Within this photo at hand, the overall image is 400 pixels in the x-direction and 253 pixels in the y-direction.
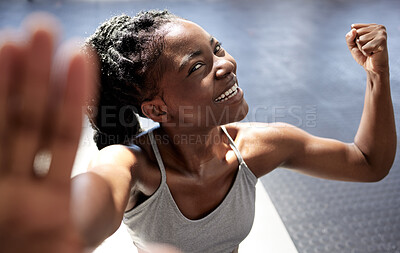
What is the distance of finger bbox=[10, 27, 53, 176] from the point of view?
348 millimetres

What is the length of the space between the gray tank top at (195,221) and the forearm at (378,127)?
0.34 metres

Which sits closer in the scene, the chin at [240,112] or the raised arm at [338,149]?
the chin at [240,112]

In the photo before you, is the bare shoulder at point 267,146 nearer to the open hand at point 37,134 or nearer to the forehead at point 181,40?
the forehead at point 181,40

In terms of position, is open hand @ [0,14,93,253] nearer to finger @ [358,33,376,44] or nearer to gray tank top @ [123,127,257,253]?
gray tank top @ [123,127,257,253]

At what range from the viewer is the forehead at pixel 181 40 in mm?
791

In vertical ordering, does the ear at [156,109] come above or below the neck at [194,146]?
above

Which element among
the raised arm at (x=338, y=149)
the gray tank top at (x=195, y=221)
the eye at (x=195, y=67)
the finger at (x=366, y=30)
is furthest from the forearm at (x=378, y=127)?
the eye at (x=195, y=67)

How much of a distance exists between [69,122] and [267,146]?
2.40 ft

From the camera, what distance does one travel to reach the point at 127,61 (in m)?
0.83

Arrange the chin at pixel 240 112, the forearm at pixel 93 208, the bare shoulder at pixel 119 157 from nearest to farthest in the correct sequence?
the forearm at pixel 93 208 → the bare shoulder at pixel 119 157 → the chin at pixel 240 112

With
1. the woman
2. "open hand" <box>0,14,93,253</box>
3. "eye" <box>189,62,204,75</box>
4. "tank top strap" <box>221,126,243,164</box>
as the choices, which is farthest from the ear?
"open hand" <box>0,14,93,253</box>

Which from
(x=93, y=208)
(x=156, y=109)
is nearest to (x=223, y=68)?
(x=156, y=109)

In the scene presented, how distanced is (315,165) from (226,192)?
27 centimetres

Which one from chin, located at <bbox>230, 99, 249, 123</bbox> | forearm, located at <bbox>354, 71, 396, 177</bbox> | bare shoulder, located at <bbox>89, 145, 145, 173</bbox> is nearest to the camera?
bare shoulder, located at <bbox>89, 145, 145, 173</bbox>
